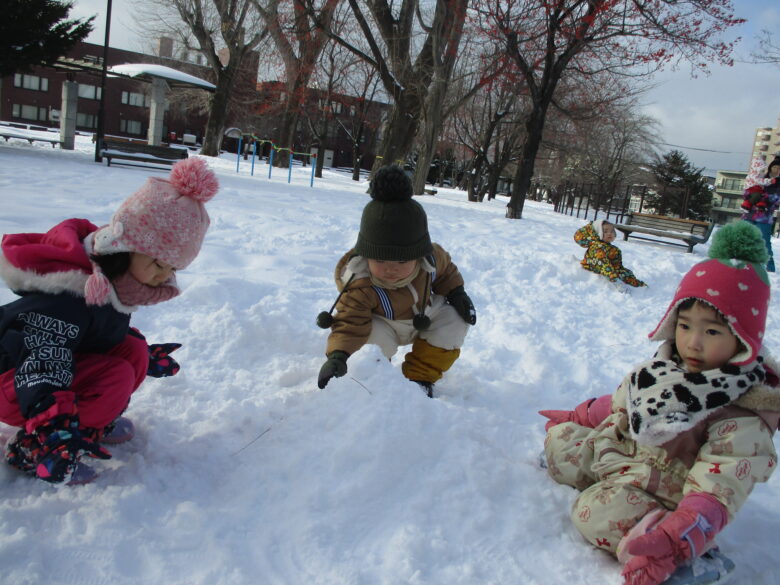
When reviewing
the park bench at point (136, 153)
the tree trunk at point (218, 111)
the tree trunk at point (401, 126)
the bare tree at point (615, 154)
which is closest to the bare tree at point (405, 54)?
the tree trunk at point (401, 126)

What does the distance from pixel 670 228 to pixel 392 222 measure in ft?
Answer: 28.5

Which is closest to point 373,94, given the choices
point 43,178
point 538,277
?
point 43,178

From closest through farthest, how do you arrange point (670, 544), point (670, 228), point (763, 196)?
point (670, 544)
point (763, 196)
point (670, 228)

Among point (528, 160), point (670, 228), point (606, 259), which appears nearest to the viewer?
point (606, 259)

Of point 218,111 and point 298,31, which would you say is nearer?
point 298,31

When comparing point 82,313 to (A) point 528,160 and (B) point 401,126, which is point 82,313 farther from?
(B) point 401,126

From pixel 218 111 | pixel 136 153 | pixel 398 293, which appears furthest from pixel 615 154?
pixel 398 293

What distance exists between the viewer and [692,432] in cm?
170

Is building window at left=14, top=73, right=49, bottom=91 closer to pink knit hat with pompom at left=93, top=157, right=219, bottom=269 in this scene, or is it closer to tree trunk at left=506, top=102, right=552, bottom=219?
tree trunk at left=506, top=102, right=552, bottom=219

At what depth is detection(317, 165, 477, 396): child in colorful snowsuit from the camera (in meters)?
2.43

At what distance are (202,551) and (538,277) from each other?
4540 mm

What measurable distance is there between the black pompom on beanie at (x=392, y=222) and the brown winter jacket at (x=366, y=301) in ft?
0.74

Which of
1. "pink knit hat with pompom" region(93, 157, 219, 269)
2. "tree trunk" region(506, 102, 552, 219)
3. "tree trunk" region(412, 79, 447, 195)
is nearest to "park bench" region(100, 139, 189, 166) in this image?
"tree trunk" region(412, 79, 447, 195)

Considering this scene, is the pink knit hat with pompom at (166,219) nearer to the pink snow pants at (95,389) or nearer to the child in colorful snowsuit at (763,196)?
the pink snow pants at (95,389)
